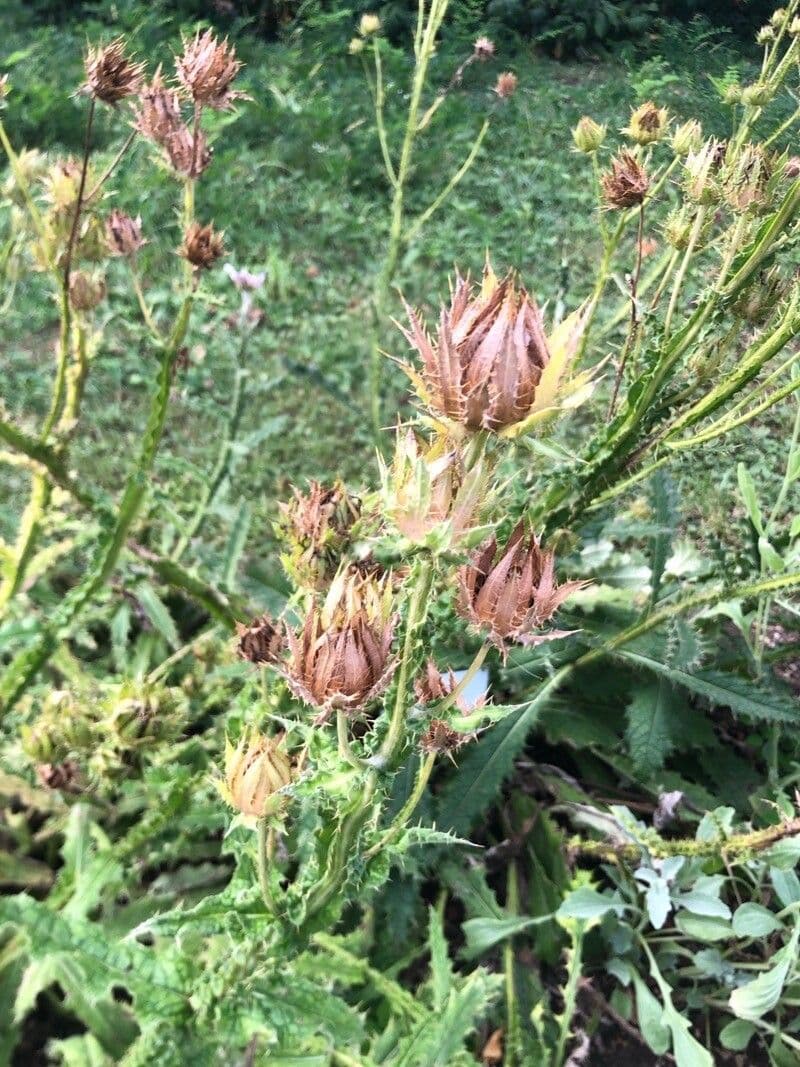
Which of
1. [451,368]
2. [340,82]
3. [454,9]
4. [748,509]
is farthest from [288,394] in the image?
[451,368]

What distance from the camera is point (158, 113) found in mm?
859

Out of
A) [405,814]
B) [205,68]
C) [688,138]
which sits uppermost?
[205,68]

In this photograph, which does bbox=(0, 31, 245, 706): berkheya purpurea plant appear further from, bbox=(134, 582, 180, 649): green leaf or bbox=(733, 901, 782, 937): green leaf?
bbox=(733, 901, 782, 937): green leaf

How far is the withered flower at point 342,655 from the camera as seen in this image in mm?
460

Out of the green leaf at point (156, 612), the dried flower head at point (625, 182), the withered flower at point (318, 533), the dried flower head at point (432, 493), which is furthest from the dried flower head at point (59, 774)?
the dried flower head at point (625, 182)

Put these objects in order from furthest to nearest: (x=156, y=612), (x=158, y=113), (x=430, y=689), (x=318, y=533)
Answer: (x=156, y=612), (x=158, y=113), (x=318, y=533), (x=430, y=689)

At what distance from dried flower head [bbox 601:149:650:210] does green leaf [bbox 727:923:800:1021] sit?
0.69 meters

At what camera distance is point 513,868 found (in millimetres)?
1156

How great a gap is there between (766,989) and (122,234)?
40.6 inches

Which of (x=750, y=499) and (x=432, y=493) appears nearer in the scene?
(x=432, y=493)

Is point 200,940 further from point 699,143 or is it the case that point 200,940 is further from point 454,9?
point 454,9

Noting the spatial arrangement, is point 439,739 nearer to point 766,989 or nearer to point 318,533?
point 318,533

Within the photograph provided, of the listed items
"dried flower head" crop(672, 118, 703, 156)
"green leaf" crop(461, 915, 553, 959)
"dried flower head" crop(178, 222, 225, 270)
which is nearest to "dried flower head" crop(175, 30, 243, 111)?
"dried flower head" crop(178, 222, 225, 270)

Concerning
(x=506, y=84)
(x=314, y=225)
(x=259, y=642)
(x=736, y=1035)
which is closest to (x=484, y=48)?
(x=506, y=84)
